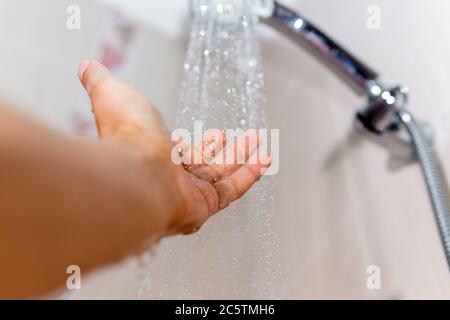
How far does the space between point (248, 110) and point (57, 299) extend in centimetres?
36

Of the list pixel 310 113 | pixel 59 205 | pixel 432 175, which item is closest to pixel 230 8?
pixel 310 113

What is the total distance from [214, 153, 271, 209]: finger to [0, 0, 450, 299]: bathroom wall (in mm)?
123

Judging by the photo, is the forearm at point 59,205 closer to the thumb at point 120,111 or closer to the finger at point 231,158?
the thumb at point 120,111

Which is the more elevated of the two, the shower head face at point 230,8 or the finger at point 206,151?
the shower head face at point 230,8

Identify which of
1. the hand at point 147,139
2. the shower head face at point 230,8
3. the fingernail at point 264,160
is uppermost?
the shower head face at point 230,8

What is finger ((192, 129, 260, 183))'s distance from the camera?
1.80 ft

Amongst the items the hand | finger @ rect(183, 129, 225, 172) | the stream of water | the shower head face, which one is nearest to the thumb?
the hand

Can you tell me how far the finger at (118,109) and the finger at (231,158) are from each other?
12cm

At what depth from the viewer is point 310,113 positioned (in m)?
1.05

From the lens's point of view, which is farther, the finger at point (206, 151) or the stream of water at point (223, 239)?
the stream of water at point (223, 239)

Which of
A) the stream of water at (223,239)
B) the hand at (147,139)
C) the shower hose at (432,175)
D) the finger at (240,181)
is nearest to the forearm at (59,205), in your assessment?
the hand at (147,139)

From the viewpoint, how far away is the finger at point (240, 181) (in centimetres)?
54

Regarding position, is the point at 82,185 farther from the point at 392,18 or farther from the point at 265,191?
the point at 392,18
